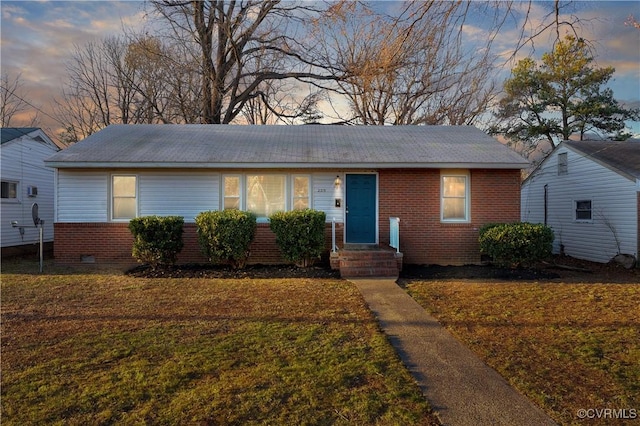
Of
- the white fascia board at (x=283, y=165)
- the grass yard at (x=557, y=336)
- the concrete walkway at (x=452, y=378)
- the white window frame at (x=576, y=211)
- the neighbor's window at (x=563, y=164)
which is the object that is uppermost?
the neighbor's window at (x=563, y=164)

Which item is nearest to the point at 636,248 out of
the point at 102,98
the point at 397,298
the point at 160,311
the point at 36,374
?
the point at 397,298

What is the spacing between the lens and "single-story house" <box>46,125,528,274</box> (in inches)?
443

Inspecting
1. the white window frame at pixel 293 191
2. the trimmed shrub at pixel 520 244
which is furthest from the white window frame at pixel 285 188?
the trimmed shrub at pixel 520 244

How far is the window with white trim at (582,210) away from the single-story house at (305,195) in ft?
17.2

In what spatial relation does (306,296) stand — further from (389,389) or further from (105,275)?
(105,275)

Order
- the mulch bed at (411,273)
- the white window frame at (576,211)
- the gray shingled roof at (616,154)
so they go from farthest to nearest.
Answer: the white window frame at (576,211)
the gray shingled roof at (616,154)
the mulch bed at (411,273)

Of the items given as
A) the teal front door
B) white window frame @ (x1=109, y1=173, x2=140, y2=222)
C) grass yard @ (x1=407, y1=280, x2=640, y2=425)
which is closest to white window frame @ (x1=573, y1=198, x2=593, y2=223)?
grass yard @ (x1=407, y1=280, x2=640, y2=425)

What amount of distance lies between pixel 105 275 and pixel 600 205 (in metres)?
15.5

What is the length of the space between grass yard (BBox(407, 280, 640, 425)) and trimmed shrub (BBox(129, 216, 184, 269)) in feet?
19.7

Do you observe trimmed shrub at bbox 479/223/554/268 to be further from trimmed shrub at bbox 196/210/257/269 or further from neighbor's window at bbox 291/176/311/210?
trimmed shrub at bbox 196/210/257/269

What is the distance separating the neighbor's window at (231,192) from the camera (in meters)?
11.5

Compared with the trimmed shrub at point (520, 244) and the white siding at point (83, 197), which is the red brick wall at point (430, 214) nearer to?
the trimmed shrub at point (520, 244)

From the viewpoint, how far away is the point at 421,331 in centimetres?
527

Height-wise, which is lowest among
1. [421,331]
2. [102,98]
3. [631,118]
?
[421,331]
